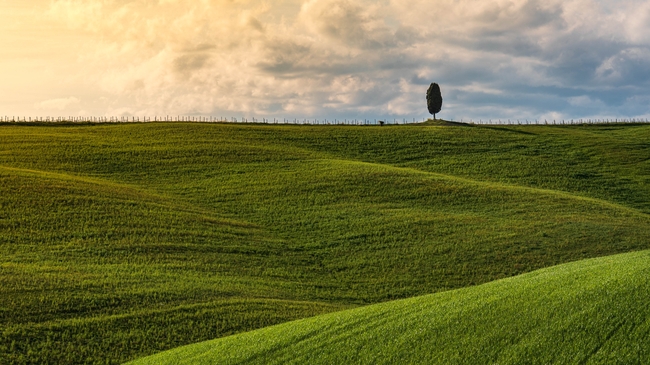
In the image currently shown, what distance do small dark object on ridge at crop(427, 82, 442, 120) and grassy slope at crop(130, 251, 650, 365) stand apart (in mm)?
73708

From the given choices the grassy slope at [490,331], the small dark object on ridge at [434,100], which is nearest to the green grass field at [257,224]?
the grassy slope at [490,331]

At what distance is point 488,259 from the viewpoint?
102 feet

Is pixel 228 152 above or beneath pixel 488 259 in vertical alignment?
above

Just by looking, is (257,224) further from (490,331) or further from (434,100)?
(434,100)

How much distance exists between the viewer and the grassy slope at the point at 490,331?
485 inches

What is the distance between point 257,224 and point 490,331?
2400cm

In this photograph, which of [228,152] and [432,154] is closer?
[228,152]

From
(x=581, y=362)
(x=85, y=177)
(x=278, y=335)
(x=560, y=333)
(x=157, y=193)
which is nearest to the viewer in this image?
(x=581, y=362)

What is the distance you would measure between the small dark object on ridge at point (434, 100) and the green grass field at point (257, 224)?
25.1m

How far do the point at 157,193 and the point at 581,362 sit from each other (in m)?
34.7

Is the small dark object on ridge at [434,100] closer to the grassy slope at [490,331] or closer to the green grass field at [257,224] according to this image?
the green grass field at [257,224]

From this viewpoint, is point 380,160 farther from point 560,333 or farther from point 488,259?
point 560,333

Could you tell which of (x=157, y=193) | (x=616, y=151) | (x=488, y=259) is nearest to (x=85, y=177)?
(x=157, y=193)

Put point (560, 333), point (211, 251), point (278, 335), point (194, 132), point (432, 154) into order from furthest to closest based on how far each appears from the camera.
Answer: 1. point (194, 132)
2. point (432, 154)
3. point (211, 251)
4. point (278, 335)
5. point (560, 333)
